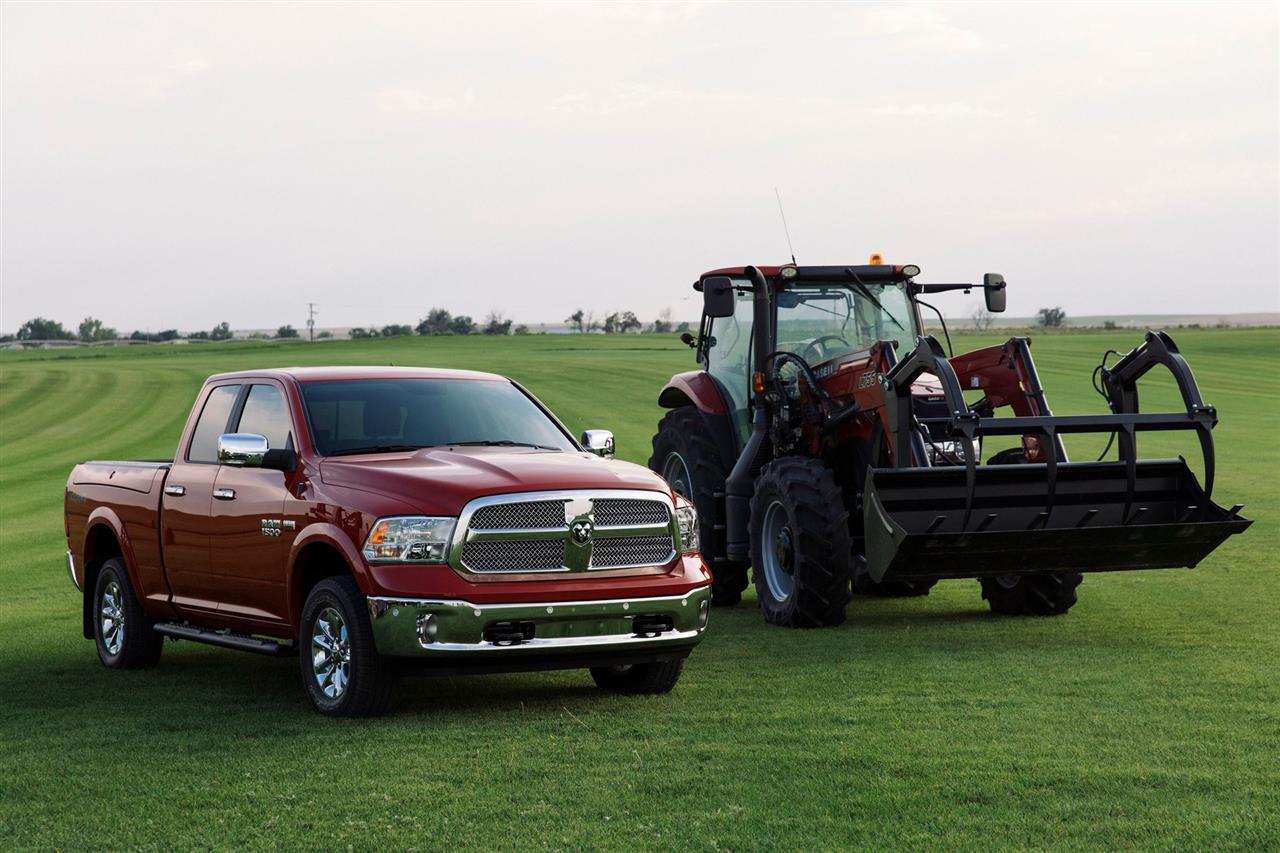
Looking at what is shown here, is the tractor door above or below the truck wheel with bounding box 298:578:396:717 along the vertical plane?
above

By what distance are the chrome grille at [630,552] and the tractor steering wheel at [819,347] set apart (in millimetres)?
4600

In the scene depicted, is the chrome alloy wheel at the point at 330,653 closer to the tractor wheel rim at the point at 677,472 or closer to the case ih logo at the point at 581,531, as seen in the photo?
the case ih logo at the point at 581,531

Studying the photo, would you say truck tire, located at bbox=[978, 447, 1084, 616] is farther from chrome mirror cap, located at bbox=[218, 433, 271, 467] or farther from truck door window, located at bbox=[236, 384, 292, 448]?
chrome mirror cap, located at bbox=[218, 433, 271, 467]

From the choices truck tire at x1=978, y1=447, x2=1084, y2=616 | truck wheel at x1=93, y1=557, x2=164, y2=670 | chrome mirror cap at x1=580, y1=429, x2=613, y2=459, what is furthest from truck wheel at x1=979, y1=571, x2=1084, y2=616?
truck wheel at x1=93, y1=557, x2=164, y2=670

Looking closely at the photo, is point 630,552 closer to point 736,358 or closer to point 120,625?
point 120,625

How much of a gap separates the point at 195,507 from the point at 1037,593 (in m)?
6.28

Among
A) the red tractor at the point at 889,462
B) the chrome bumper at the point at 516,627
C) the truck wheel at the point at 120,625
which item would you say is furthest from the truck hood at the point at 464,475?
the truck wheel at the point at 120,625

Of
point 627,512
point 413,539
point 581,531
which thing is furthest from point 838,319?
point 413,539

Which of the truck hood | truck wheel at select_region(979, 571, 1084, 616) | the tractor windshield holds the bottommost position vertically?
truck wheel at select_region(979, 571, 1084, 616)

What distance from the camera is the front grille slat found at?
8562mm

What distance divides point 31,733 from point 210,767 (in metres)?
1.52

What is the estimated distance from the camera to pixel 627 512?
9.01 m

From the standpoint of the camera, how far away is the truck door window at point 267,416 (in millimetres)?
9814

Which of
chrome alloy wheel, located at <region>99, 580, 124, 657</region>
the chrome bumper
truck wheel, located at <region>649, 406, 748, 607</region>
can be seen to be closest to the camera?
the chrome bumper
